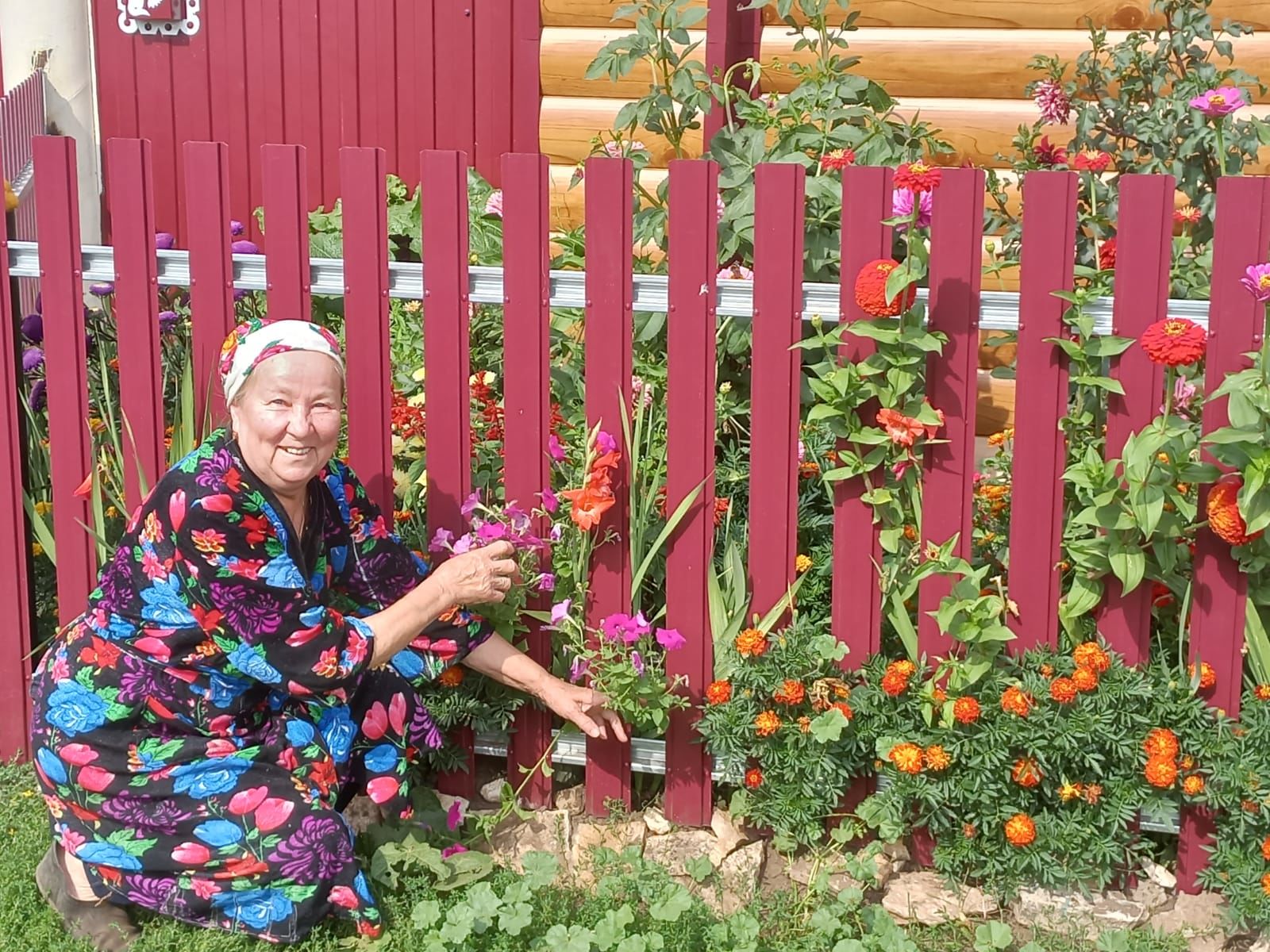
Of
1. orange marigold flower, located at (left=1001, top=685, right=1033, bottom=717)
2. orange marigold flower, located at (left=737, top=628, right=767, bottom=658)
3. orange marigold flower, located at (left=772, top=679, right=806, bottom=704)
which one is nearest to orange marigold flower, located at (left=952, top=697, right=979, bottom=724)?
orange marigold flower, located at (left=1001, top=685, right=1033, bottom=717)

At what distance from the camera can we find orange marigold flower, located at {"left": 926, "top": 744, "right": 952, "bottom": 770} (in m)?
2.85

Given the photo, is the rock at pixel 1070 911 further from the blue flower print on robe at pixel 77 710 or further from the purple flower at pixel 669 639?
the blue flower print on robe at pixel 77 710

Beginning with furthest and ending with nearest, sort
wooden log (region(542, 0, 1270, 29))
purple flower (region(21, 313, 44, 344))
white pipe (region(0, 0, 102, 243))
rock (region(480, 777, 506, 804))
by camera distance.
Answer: white pipe (region(0, 0, 102, 243)) → wooden log (region(542, 0, 1270, 29)) → purple flower (region(21, 313, 44, 344)) → rock (region(480, 777, 506, 804))

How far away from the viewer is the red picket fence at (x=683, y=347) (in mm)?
2912

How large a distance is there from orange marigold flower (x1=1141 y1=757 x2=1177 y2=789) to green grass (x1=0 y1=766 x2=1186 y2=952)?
31 centimetres

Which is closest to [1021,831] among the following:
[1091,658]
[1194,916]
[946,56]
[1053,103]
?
[1091,658]

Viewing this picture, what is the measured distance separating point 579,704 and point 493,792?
439 mm

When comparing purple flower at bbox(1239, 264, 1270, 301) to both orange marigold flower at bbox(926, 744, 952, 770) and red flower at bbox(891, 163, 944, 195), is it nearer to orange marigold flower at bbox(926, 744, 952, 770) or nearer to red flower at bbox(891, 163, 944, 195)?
red flower at bbox(891, 163, 944, 195)

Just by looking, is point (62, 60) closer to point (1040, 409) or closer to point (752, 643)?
point (752, 643)

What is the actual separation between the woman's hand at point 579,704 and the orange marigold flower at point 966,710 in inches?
27.1

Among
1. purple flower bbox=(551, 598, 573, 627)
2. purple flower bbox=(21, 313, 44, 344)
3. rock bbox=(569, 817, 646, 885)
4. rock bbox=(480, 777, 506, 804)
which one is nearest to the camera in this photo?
purple flower bbox=(551, 598, 573, 627)

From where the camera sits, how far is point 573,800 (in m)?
3.37

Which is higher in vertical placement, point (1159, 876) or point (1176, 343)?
point (1176, 343)

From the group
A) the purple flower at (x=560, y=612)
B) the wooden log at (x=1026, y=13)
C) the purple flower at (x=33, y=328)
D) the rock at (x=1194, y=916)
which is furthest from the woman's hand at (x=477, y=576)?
the wooden log at (x=1026, y=13)
